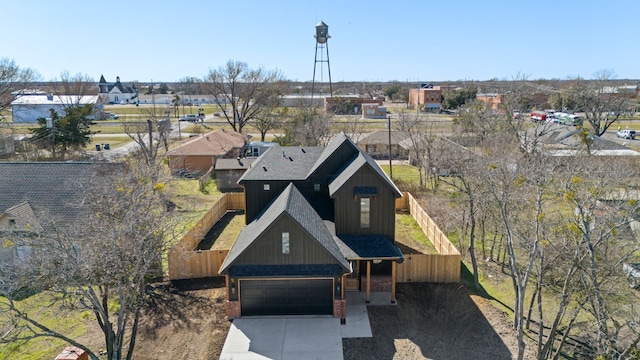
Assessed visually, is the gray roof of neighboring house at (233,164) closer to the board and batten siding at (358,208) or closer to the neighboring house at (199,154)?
the neighboring house at (199,154)

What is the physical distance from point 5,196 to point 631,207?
26.7 metres

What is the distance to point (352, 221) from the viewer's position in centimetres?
2027

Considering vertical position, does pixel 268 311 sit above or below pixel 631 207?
below

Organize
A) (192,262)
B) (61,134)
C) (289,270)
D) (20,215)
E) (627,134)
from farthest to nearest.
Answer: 1. (627,134)
2. (61,134)
3. (20,215)
4. (192,262)
5. (289,270)

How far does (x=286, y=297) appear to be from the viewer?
17281 mm

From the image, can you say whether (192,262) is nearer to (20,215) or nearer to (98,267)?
(98,267)

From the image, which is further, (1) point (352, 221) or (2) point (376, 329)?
(1) point (352, 221)

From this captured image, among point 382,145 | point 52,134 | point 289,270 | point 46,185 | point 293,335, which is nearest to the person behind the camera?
point 293,335

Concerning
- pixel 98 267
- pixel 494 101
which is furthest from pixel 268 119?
pixel 494 101

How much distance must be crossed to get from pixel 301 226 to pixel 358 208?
4.44 meters

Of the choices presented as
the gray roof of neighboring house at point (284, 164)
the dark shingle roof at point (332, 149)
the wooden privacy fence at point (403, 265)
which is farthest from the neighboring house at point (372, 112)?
the wooden privacy fence at point (403, 265)

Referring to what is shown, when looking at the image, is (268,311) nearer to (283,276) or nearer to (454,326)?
(283,276)

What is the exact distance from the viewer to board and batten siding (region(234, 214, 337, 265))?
54.7 feet

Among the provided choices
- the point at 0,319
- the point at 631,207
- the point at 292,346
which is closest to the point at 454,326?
the point at 292,346
